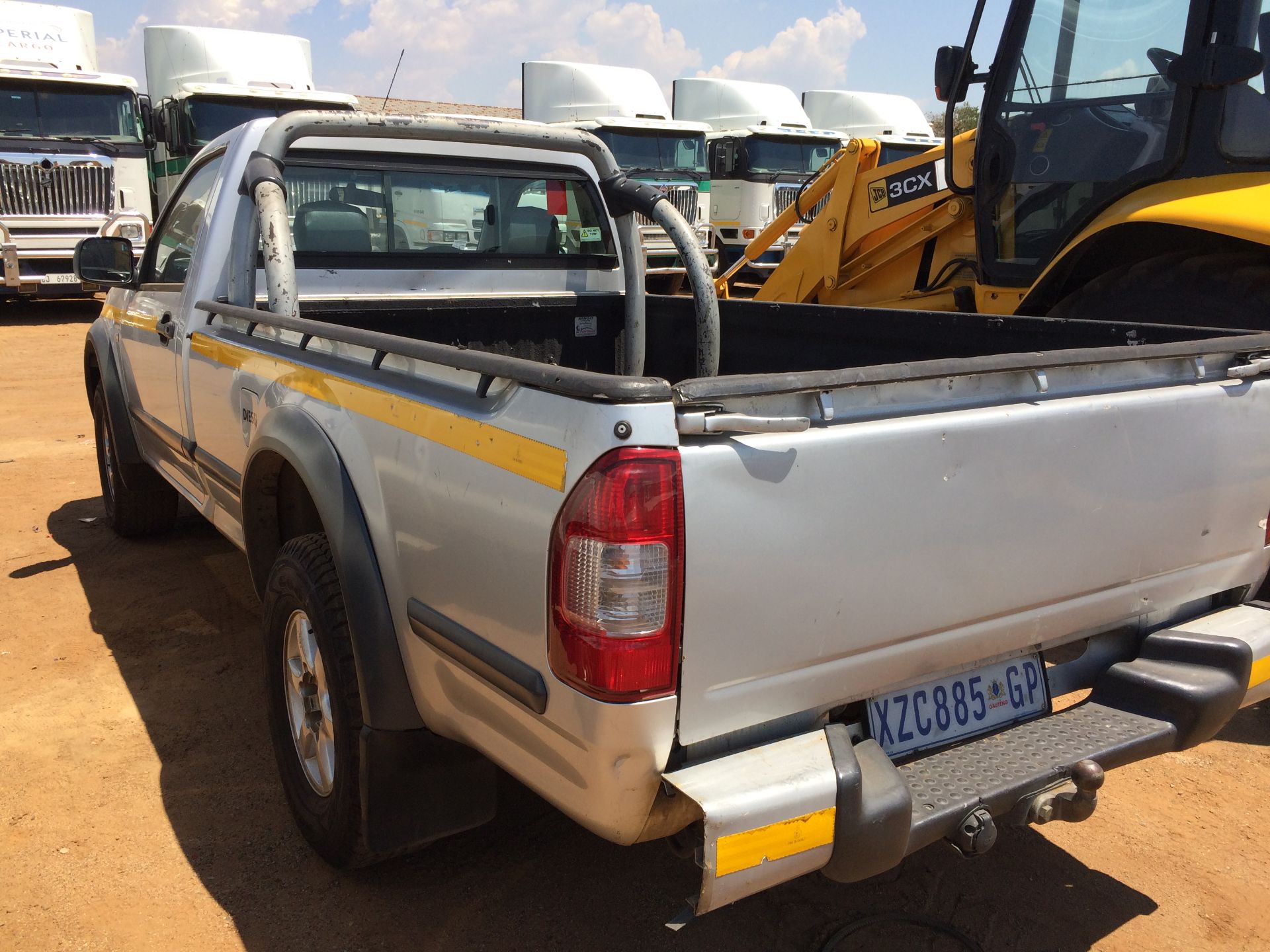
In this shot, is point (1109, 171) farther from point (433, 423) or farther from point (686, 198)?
point (686, 198)

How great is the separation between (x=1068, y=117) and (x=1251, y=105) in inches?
35.4

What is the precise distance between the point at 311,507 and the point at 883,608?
173 centimetres

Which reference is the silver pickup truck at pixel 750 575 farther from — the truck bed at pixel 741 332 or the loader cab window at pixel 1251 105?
the loader cab window at pixel 1251 105

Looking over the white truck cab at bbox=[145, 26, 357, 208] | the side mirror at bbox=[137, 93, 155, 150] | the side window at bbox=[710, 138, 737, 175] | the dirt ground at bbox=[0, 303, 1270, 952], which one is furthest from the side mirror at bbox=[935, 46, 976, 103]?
the side mirror at bbox=[137, 93, 155, 150]

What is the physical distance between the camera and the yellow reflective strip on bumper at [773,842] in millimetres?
1784

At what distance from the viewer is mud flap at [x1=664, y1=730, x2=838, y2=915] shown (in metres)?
1.78

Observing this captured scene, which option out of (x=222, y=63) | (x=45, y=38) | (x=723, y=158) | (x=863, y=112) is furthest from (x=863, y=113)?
(x=45, y=38)

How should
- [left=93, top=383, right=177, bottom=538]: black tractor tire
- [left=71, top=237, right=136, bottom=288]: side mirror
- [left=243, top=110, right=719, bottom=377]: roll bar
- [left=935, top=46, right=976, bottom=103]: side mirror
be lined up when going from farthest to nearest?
[left=935, top=46, right=976, bottom=103]: side mirror, [left=93, top=383, right=177, bottom=538]: black tractor tire, [left=71, top=237, right=136, bottom=288]: side mirror, [left=243, top=110, right=719, bottom=377]: roll bar

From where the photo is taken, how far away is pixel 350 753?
248cm

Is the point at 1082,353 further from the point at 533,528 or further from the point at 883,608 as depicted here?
the point at 533,528

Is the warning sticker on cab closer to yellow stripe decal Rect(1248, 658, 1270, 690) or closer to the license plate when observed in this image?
yellow stripe decal Rect(1248, 658, 1270, 690)

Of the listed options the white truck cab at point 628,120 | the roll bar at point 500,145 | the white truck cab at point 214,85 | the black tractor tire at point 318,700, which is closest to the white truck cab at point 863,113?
the white truck cab at point 628,120

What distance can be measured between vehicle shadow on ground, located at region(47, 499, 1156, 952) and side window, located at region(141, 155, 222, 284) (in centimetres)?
195

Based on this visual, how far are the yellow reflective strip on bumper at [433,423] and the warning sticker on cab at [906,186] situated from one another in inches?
186
